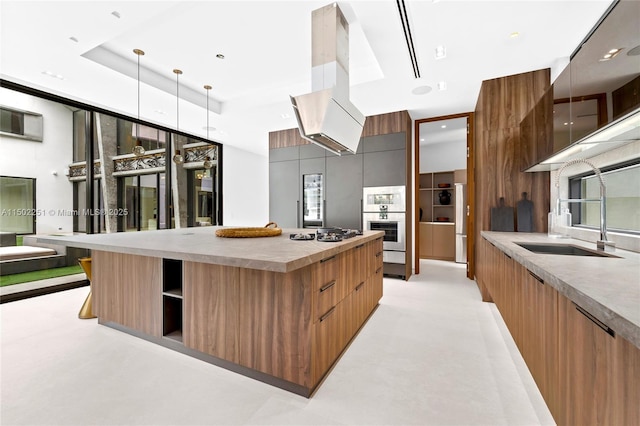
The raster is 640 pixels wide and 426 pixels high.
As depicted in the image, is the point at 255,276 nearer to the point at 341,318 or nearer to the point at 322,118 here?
the point at 341,318

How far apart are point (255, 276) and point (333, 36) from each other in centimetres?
200

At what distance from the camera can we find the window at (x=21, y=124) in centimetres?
332

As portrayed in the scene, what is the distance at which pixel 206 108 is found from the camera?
168 inches

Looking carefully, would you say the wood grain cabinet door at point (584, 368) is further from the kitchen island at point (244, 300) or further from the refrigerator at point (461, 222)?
the refrigerator at point (461, 222)

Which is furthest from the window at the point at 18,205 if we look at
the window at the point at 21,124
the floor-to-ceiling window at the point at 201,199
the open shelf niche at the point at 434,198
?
the open shelf niche at the point at 434,198

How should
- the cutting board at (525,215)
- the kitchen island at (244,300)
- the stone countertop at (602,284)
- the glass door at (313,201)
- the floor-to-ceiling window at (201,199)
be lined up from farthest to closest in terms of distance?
the floor-to-ceiling window at (201,199) → the glass door at (313,201) → the cutting board at (525,215) → the kitchen island at (244,300) → the stone countertop at (602,284)

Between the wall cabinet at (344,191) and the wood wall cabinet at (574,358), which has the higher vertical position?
the wall cabinet at (344,191)

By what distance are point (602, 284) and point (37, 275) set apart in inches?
229

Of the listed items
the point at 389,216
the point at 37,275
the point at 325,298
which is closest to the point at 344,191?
the point at 389,216

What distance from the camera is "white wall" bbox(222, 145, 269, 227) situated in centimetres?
685

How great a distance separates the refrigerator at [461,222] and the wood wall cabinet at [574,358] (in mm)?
4231

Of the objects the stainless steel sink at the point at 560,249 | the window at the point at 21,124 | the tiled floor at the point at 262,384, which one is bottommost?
the tiled floor at the point at 262,384

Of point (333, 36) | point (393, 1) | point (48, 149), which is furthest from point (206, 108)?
point (393, 1)

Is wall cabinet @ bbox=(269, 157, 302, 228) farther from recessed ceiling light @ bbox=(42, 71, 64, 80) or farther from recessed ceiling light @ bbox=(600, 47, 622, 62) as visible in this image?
recessed ceiling light @ bbox=(600, 47, 622, 62)
